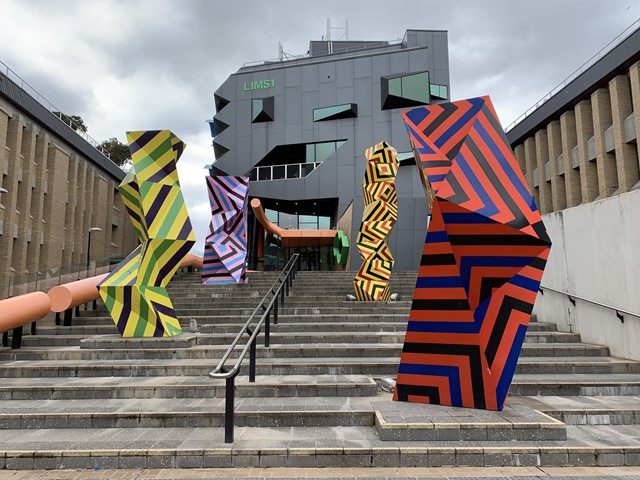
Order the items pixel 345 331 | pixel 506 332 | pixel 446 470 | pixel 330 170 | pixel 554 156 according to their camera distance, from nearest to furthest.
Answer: pixel 446 470 → pixel 506 332 → pixel 345 331 → pixel 554 156 → pixel 330 170

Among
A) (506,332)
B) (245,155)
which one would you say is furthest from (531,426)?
(245,155)

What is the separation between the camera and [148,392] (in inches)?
222

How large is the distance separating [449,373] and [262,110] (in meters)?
28.4

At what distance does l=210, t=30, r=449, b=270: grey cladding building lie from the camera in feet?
95.2

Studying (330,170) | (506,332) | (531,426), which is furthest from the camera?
(330,170)

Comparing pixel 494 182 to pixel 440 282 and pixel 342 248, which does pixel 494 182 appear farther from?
pixel 342 248

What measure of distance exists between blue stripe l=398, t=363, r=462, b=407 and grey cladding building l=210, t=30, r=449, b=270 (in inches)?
906

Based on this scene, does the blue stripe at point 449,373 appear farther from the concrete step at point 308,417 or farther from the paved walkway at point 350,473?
the paved walkway at point 350,473

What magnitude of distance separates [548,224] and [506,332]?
211 inches

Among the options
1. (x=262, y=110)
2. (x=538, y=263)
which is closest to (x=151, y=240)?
(x=538, y=263)

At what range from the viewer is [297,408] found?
16.4ft

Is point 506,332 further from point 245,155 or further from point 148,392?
point 245,155

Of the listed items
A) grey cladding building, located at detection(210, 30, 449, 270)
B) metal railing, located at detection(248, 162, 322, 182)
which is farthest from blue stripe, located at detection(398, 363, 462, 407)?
metal railing, located at detection(248, 162, 322, 182)

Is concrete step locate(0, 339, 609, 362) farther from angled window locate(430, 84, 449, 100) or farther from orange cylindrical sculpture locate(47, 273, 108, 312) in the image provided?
angled window locate(430, 84, 449, 100)
